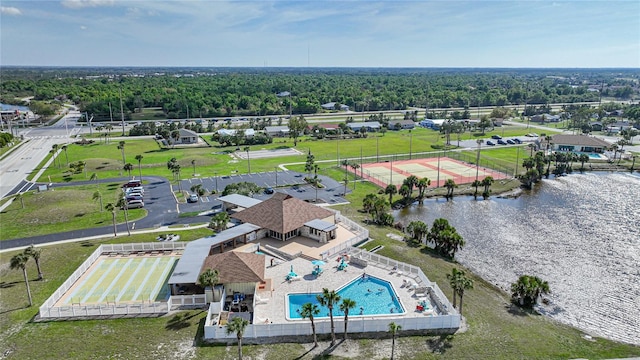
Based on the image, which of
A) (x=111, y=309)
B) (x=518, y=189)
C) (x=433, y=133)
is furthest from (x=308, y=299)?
(x=433, y=133)

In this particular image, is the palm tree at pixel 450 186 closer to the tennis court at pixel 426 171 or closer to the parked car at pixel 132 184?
the tennis court at pixel 426 171

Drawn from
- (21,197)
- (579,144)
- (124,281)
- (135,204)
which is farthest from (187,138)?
(579,144)

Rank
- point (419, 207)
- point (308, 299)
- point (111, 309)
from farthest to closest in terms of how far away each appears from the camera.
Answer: point (419, 207)
point (308, 299)
point (111, 309)

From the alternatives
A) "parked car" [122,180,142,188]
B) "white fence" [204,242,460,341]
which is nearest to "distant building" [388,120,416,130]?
"parked car" [122,180,142,188]

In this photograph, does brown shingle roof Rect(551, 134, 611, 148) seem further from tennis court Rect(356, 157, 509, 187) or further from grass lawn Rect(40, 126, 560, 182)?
tennis court Rect(356, 157, 509, 187)

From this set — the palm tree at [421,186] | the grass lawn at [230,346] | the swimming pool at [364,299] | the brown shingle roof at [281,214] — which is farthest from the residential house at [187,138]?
the swimming pool at [364,299]

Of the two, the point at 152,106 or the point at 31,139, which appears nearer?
the point at 31,139

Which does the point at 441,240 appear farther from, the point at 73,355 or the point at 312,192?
the point at 73,355
